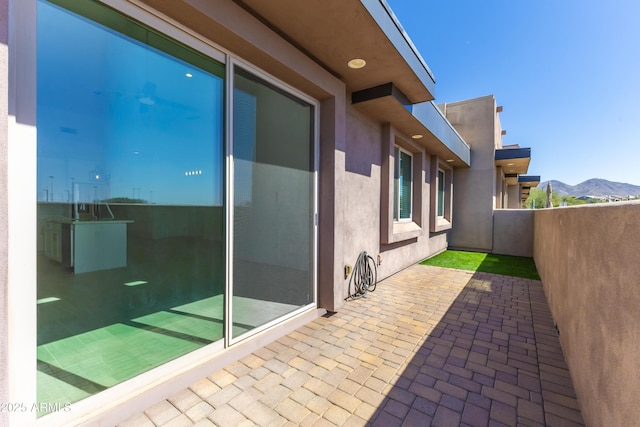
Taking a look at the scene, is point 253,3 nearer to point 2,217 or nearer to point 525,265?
point 2,217

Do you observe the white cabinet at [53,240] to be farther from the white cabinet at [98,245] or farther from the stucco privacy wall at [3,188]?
the stucco privacy wall at [3,188]

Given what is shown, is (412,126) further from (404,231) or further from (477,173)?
(477,173)

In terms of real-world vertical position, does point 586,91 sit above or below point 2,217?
above

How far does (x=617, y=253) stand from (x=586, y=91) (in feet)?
70.5

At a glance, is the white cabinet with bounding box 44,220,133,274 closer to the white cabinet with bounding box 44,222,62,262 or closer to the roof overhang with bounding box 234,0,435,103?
the white cabinet with bounding box 44,222,62,262

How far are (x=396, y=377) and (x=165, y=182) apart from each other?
100 inches

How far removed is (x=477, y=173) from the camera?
392 inches

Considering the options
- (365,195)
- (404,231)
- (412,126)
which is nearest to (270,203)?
(365,195)

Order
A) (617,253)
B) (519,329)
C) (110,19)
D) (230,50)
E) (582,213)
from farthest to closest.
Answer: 1. (519,329)
2. (230,50)
3. (582,213)
4. (110,19)
5. (617,253)

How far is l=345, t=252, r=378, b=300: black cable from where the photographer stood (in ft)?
14.2

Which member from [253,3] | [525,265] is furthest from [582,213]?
[525,265]

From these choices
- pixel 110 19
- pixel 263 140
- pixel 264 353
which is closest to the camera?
pixel 110 19

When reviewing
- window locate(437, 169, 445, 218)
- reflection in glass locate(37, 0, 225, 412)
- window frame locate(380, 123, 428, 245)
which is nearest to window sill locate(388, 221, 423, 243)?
window frame locate(380, 123, 428, 245)

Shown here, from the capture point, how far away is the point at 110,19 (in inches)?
71.5
